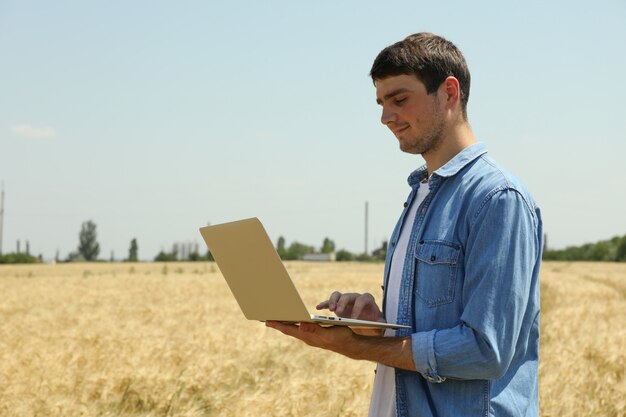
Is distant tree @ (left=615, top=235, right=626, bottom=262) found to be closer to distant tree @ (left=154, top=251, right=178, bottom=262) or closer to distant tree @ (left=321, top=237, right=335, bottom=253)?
distant tree @ (left=154, top=251, right=178, bottom=262)

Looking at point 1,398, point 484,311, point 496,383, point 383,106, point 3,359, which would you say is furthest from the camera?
point 3,359

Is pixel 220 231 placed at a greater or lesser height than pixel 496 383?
greater

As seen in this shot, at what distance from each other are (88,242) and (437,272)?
109909mm

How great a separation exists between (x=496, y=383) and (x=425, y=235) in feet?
1.48

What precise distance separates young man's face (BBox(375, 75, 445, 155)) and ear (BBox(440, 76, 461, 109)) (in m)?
0.03

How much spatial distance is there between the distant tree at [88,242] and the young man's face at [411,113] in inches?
4285

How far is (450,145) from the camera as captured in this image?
7.63ft

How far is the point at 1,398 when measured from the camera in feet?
15.5

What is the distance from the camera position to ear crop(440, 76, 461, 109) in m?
2.27

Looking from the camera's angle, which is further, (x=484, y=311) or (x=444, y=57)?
(x=444, y=57)

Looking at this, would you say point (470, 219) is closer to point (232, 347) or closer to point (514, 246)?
point (514, 246)

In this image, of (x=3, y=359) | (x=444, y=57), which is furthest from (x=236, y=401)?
(x=444, y=57)

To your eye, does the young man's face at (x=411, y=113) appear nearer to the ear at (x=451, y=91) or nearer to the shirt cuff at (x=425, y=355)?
the ear at (x=451, y=91)

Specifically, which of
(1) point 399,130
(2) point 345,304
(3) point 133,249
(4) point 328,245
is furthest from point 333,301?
(4) point 328,245
